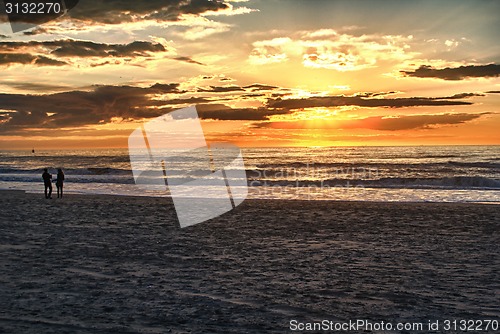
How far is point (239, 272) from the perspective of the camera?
9664mm

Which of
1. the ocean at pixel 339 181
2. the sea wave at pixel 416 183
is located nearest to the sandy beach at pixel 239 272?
the ocean at pixel 339 181

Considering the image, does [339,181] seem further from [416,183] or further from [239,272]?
[239,272]

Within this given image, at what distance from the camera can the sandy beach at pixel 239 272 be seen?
6.86 meters

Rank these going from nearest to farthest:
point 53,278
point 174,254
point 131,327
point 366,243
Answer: point 131,327 < point 53,278 < point 174,254 < point 366,243

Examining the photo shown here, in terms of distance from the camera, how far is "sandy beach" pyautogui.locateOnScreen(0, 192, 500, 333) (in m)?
6.86

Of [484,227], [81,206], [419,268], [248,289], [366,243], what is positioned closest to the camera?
[248,289]

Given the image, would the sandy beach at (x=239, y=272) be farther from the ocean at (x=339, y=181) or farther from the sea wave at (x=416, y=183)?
the sea wave at (x=416, y=183)

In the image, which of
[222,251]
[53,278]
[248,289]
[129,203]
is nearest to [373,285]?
[248,289]

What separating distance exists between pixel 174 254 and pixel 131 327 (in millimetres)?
5218

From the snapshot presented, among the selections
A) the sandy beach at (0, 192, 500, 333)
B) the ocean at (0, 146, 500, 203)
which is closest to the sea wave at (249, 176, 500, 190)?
the ocean at (0, 146, 500, 203)

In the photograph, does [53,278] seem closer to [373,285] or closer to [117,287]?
[117,287]

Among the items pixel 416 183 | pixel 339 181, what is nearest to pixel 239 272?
pixel 416 183

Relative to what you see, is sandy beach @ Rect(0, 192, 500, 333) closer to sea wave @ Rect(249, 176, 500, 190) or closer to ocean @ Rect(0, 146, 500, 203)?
ocean @ Rect(0, 146, 500, 203)

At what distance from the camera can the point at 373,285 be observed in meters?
8.58
